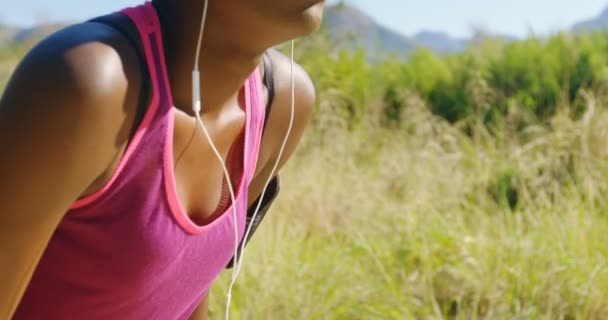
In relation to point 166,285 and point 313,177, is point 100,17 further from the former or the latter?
point 313,177

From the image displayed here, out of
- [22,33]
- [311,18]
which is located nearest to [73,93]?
[311,18]

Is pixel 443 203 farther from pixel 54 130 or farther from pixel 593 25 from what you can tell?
pixel 593 25

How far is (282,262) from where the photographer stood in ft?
10.8

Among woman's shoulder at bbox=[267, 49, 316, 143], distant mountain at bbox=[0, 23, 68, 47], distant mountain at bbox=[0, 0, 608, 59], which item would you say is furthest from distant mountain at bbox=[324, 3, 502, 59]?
woman's shoulder at bbox=[267, 49, 316, 143]

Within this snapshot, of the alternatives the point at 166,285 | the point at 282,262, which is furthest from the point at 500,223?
the point at 166,285

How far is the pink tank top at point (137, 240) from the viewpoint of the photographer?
110 centimetres

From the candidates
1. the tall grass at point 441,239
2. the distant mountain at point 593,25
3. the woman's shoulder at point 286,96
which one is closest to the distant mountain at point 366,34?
the distant mountain at point 593,25

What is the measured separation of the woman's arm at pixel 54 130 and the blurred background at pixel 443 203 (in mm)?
2026

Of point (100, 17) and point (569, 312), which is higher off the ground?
point (100, 17)

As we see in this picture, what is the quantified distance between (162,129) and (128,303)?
29 cm

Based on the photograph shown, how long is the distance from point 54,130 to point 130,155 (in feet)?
0.40

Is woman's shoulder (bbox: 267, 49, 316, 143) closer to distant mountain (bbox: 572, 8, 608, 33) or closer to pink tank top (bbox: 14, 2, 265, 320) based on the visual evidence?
pink tank top (bbox: 14, 2, 265, 320)

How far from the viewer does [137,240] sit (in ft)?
3.78

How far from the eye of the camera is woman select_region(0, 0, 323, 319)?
1.00m
